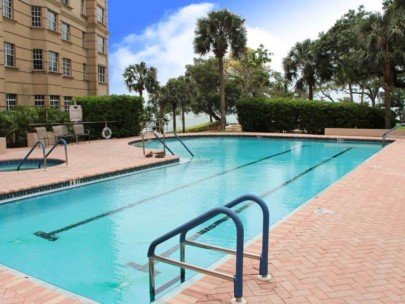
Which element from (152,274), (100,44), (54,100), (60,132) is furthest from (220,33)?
(152,274)

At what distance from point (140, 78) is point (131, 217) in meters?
37.8

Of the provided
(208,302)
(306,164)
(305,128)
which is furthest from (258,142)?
(208,302)

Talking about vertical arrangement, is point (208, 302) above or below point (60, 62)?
below

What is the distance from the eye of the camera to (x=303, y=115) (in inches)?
956

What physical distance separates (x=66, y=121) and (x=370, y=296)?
1788 cm

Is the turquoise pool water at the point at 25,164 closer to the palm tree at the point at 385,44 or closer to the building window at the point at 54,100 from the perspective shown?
the building window at the point at 54,100

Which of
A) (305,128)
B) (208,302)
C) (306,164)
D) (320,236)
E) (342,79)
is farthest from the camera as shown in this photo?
(342,79)

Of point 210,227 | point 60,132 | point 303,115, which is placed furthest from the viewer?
point 303,115

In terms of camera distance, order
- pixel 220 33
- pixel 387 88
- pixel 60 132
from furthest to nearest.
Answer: pixel 220 33 → pixel 387 88 → pixel 60 132

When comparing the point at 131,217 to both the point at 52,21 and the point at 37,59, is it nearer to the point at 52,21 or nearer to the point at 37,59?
the point at 37,59

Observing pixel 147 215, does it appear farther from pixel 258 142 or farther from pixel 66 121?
pixel 258 142

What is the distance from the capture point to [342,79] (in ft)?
102

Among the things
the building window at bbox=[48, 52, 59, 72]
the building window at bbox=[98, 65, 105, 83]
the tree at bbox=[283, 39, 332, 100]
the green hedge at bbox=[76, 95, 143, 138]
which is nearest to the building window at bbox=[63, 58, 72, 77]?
the building window at bbox=[48, 52, 59, 72]

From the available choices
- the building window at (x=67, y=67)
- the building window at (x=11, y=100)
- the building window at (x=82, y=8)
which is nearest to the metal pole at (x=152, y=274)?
the building window at (x=11, y=100)
